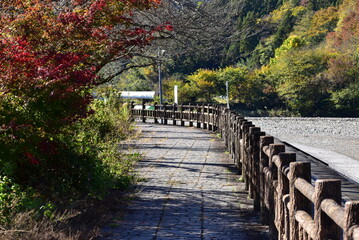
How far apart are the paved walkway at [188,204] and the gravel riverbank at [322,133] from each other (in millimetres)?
9974

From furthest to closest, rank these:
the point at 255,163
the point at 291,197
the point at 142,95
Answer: the point at 142,95 < the point at 255,163 < the point at 291,197

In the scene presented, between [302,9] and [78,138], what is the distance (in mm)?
85648

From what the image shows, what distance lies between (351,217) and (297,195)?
181cm

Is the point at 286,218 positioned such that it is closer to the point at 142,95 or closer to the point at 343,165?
the point at 343,165

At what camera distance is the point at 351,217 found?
3.13 metres

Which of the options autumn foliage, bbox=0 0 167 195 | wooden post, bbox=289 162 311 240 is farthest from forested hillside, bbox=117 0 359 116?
wooden post, bbox=289 162 311 240

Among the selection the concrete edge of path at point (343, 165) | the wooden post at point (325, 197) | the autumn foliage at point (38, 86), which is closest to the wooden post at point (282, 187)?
the wooden post at point (325, 197)

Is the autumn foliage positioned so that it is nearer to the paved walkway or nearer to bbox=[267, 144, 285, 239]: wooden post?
the paved walkway

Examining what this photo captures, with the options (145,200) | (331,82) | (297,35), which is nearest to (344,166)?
(145,200)

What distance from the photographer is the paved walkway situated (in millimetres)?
7145

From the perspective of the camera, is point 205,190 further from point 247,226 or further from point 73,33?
point 73,33

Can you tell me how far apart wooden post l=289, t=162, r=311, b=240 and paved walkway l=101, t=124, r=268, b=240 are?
6.48ft

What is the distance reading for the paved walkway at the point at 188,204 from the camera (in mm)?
7145

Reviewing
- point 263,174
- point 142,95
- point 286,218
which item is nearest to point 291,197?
point 286,218
